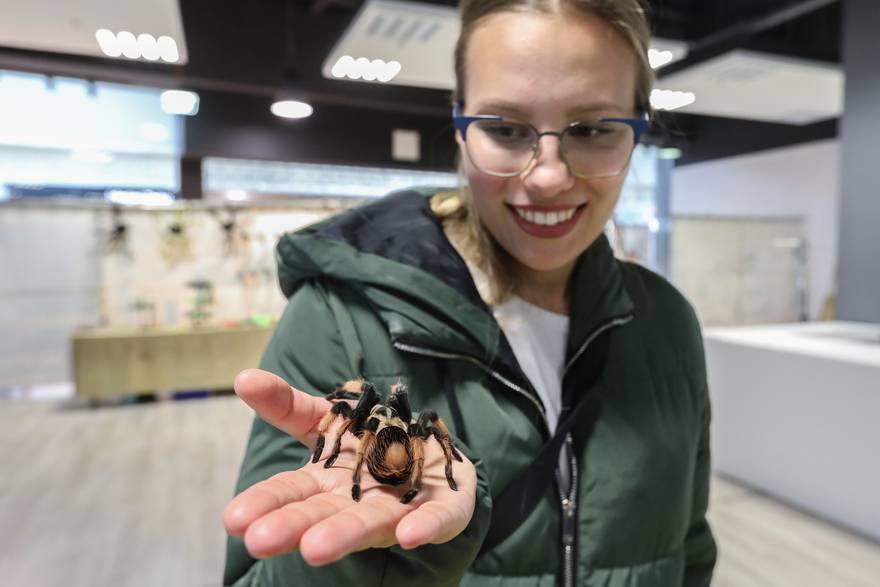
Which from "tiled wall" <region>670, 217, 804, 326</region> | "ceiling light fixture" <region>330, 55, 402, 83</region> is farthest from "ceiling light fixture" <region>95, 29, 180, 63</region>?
"tiled wall" <region>670, 217, 804, 326</region>

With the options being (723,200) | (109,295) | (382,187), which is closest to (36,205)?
(109,295)

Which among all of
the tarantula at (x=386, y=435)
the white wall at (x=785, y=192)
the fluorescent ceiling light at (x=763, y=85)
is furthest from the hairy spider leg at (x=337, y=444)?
the white wall at (x=785, y=192)

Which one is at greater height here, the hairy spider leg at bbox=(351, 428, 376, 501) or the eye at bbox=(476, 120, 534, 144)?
the eye at bbox=(476, 120, 534, 144)

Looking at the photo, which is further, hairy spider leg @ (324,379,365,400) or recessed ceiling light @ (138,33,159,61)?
recessed ceiling light @ (138,33,159,61)

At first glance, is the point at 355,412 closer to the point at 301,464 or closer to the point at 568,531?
the point at 301,464

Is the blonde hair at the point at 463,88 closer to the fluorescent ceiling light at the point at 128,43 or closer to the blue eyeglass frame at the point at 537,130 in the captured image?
the blue eyeglass frame at the point at 537,130

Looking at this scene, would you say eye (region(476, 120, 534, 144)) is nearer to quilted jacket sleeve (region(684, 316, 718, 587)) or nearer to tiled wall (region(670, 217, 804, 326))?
quilted jacket sleeve (region(684, 316, 718, 587))

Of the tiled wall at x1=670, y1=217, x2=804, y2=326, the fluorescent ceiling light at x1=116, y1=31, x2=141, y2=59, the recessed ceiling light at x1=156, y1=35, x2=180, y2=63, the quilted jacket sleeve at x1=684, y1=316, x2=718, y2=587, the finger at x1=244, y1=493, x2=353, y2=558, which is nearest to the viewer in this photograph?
the finger at x1=244, y1=493, x2=353, y2=558
